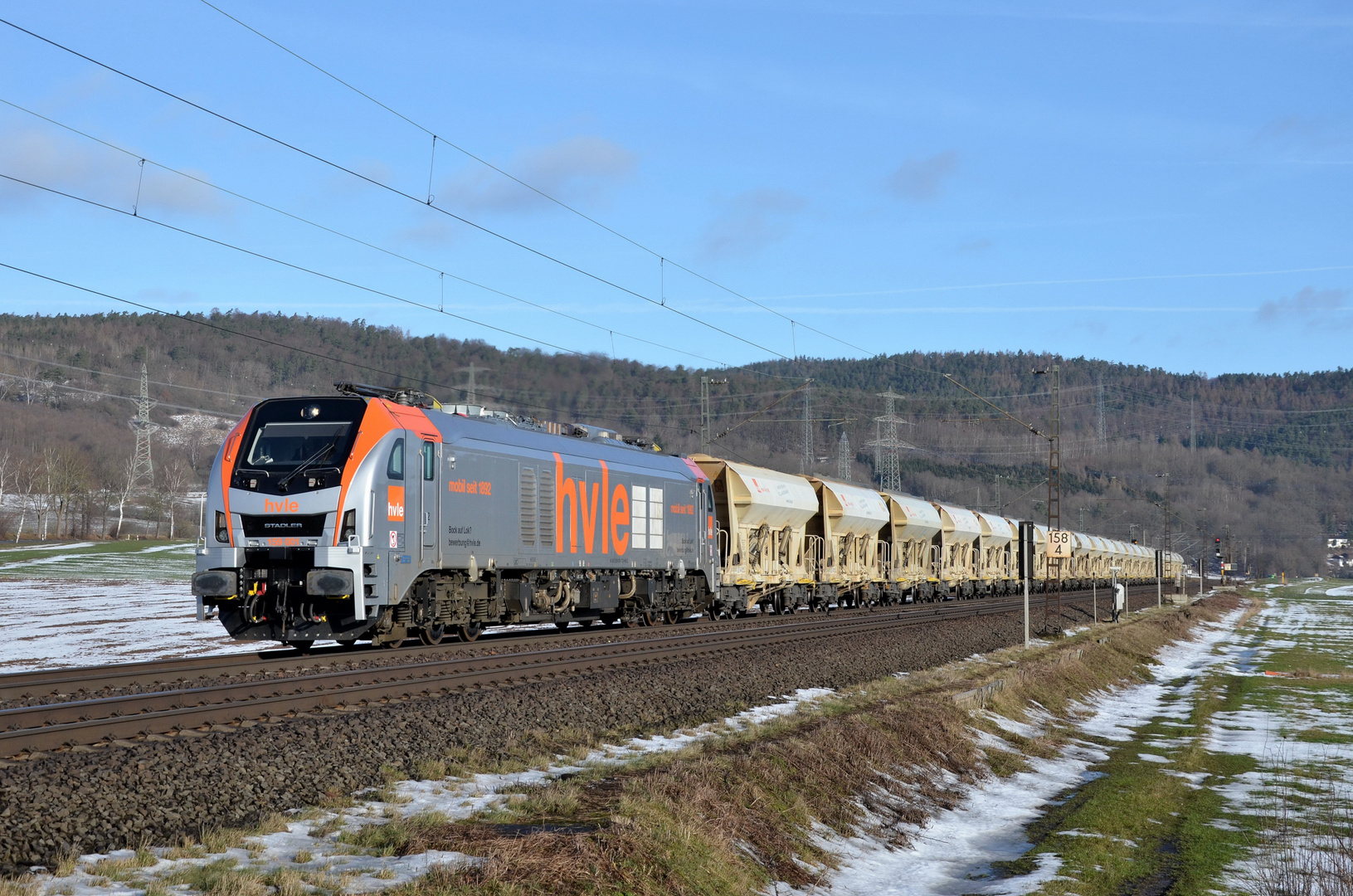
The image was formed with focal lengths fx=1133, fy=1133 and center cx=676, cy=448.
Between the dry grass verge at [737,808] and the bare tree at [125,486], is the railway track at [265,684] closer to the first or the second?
the dry grass verge at [737,808]

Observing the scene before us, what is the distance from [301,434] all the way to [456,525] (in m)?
3.43

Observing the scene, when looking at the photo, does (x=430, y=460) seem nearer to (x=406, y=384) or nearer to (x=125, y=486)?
(x=406, y=384)

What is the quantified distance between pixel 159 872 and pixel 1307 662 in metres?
35.7

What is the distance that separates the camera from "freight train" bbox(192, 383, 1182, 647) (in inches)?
742

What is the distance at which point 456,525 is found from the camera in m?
21.3

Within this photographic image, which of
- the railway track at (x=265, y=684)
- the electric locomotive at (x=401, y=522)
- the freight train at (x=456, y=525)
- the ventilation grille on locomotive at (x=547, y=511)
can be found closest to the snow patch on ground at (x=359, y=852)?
the railway track at (x=265, y=684)

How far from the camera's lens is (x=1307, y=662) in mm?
34719

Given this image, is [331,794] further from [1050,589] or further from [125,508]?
[125,508]

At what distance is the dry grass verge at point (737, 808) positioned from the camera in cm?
778

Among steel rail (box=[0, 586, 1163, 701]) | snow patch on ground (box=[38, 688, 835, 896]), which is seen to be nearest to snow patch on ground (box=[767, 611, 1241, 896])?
snow patch on ground (box=[38, 688, 835, 896])

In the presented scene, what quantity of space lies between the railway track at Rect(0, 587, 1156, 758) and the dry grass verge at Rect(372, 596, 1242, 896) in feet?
15.0

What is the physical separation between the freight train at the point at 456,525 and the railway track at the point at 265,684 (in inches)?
44.4

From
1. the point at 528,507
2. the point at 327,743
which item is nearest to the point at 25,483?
the point at 528,507

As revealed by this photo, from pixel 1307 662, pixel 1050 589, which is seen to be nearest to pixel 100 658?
pixel 1307 662
